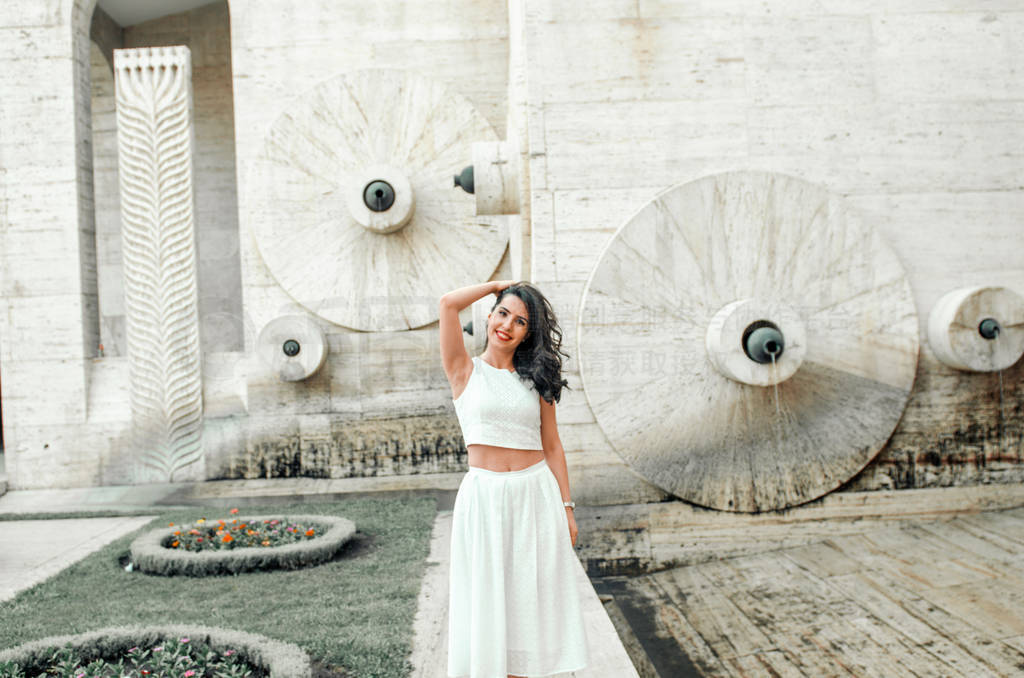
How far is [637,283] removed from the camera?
5.05m

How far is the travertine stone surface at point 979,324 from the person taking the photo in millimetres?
5031

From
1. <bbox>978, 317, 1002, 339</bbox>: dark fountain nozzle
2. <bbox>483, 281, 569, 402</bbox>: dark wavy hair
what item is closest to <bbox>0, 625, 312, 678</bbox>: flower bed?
<bbox>483, 281, 569, 402</bbox>: dark wavy hair

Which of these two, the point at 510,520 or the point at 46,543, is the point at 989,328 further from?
the point at 46,543

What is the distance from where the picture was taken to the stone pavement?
3.33 metres

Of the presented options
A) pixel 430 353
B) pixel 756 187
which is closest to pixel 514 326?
pixel 756 187

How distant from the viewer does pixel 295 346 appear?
8.54m

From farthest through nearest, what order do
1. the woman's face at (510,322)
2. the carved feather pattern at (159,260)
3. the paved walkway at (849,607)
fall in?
the carved feather pattern at (159,260), the paved walkway at (849,607), the woman's face at (510,322)

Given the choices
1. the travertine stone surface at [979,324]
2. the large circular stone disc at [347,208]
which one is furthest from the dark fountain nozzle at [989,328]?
the large circular stone disc at [347,208]

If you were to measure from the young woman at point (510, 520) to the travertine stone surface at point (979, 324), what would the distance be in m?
3.64

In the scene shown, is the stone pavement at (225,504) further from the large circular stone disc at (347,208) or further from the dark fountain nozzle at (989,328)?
the dark fountain nozzle at (989,328)

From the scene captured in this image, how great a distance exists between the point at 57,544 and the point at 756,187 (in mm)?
5474

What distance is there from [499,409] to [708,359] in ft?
9.48

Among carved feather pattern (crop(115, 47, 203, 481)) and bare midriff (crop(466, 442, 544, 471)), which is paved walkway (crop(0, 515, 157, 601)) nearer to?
carved feather pattern (crop(115, 47, 203, 481))

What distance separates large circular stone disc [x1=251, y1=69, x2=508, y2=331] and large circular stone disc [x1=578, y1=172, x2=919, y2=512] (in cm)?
409
